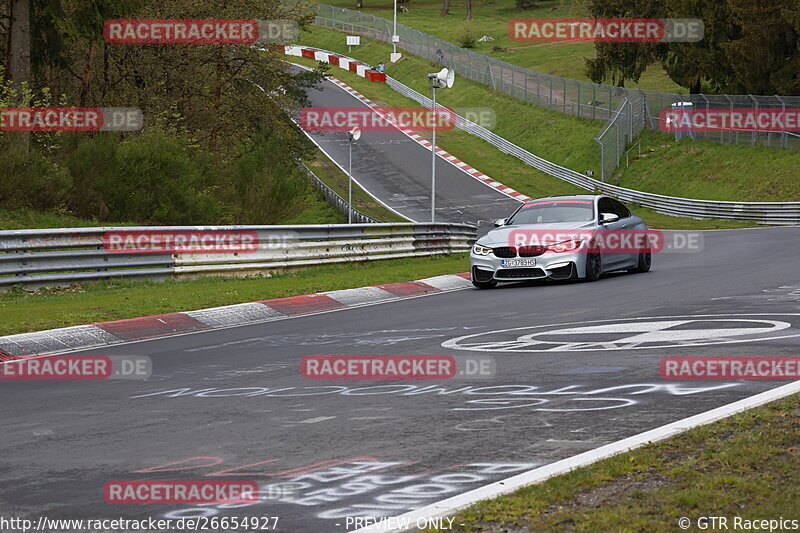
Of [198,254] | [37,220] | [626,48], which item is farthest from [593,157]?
[198,254]

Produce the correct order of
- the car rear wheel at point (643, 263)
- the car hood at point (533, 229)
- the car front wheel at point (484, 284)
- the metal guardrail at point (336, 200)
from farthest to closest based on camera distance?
the metal guardrail at point (336, 200)
the car rear wheel at point (643, 263)
the car front wheel at point (484, 284)
the car hood at point (533, 229)

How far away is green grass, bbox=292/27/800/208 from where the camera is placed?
160 ft

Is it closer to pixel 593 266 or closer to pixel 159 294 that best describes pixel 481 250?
pixel 593 266

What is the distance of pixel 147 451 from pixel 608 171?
164 feet

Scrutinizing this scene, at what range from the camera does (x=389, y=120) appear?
7100 centimetres

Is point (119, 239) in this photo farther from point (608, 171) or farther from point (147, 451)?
point (608, 171)

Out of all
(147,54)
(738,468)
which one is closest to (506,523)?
(738,468)

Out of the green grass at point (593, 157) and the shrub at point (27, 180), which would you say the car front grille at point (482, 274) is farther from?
the green grass at point (593, 157)

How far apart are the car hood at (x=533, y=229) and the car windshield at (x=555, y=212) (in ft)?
0.93

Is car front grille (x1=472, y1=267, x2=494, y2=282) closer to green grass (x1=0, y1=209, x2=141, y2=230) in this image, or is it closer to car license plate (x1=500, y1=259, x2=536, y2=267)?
car license plate (x1=500, y1=259, x2=536, y2=267)

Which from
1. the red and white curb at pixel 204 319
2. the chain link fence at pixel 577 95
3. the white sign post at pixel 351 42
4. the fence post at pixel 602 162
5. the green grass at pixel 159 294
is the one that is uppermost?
the white sign post at pixel 351 42

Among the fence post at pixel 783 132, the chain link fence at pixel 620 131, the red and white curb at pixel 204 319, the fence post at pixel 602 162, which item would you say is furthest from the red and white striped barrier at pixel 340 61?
the red and white curb at pixel 204 319

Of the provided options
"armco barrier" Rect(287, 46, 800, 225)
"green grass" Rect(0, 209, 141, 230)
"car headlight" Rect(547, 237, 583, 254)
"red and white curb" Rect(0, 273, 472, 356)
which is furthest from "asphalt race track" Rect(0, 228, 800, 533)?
"armco barrier" Rect(287, 46, 800, 225)

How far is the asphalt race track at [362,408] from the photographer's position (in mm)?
5691
